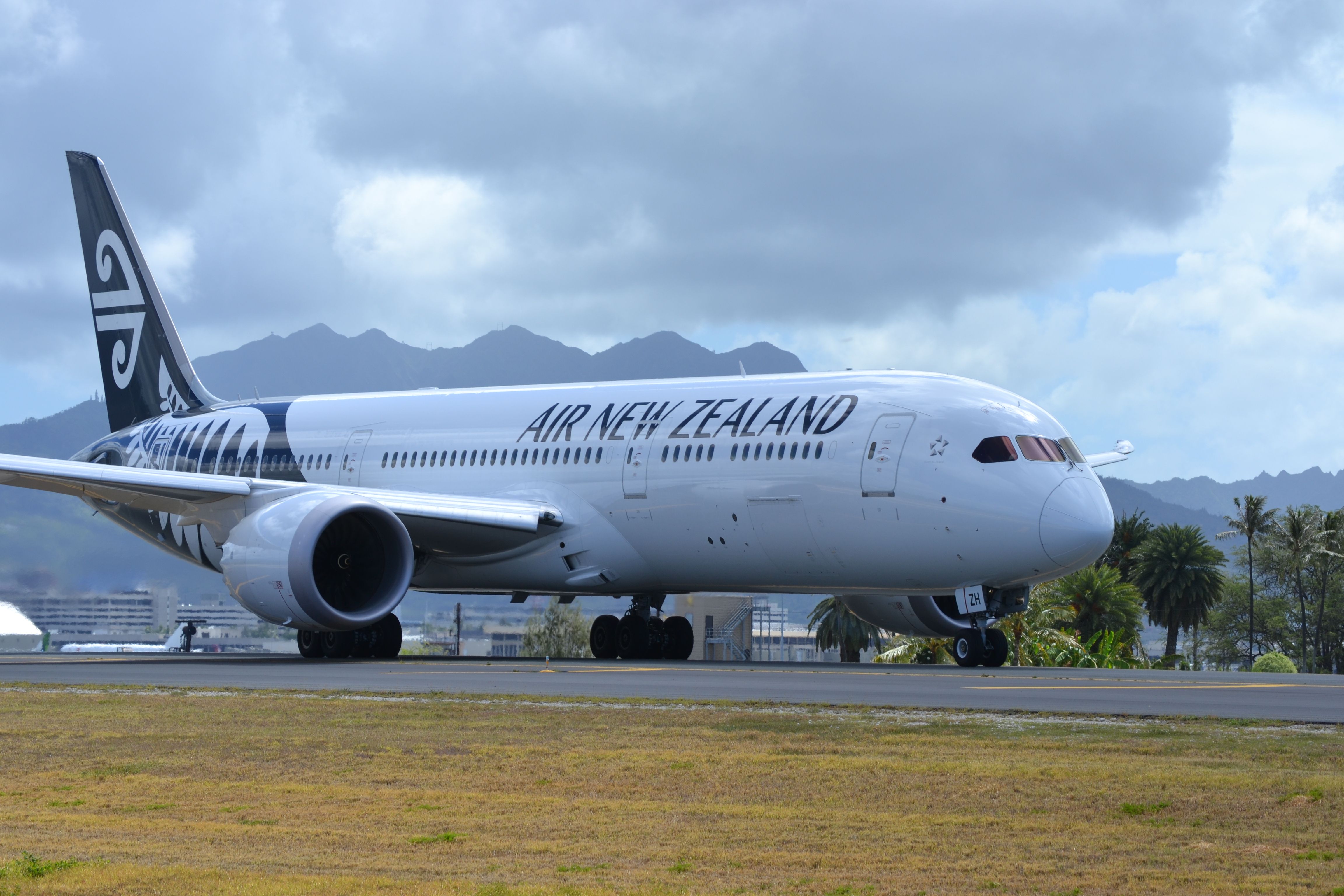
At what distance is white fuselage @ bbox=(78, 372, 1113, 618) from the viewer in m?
21.6

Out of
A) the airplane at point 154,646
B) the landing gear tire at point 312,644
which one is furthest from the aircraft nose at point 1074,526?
the airplane at point 154,646

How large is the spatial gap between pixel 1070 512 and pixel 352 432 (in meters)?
14.4

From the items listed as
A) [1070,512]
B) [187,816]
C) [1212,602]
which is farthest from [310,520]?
[1212,602]

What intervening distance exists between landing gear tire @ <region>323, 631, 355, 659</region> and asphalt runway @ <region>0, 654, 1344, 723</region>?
2.89 feet

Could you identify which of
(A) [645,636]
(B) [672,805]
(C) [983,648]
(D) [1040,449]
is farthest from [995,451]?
(B) [672,805]

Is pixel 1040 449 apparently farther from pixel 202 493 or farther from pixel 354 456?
pixel 354 456

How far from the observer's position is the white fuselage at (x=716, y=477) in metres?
21.6

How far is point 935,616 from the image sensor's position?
25141mm

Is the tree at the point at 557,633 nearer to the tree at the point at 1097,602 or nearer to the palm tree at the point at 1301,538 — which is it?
the tree at the point at 1097,602

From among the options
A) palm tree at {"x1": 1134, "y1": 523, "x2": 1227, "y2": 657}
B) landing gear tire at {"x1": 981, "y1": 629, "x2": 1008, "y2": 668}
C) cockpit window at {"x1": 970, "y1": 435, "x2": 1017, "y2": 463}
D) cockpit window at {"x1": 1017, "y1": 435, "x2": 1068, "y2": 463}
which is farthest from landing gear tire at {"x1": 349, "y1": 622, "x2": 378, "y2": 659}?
palm tree at {"x1": 1134, "y1": 523, "x2": 1227, "y2": 657}

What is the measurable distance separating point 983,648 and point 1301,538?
77.2 m

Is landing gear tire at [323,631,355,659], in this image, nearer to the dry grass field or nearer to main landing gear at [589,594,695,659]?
main landing gear at [589,594,695,659]

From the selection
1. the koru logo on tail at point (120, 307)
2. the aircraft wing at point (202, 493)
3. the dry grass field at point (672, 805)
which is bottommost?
the dry grass field at point (672, 805)

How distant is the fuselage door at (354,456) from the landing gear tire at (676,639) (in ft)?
21.3
